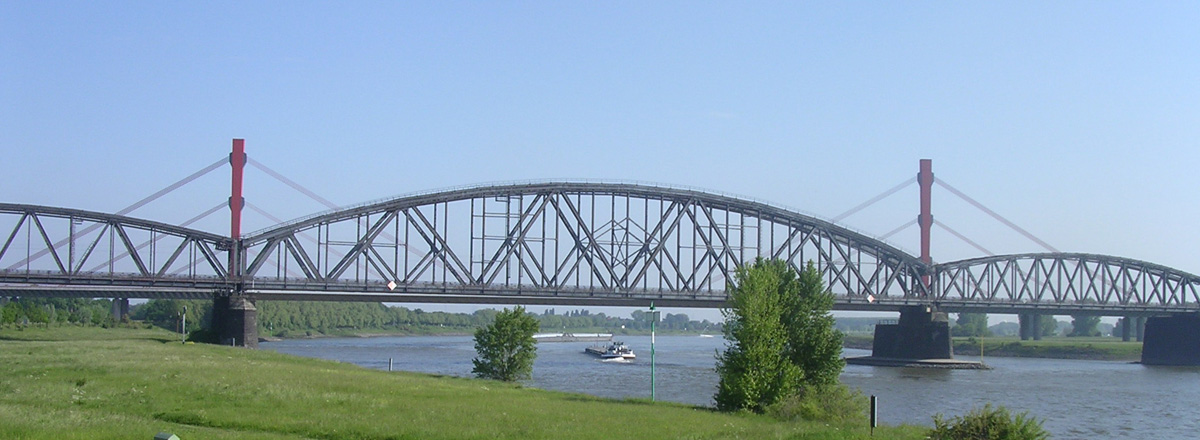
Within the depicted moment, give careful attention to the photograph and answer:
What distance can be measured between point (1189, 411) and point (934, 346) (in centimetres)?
6456

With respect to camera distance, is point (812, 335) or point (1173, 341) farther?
point (1173, 341)

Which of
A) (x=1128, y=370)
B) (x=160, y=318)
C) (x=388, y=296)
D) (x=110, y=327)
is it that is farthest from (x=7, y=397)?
(x=160, y=318)

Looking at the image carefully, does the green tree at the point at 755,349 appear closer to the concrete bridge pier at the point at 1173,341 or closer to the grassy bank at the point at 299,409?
the grassy bank at the point at 299,409

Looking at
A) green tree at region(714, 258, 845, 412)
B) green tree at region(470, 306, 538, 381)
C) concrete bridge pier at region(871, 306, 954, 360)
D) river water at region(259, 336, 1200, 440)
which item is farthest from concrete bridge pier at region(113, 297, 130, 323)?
green tree at region(714, 258, 845, 412)

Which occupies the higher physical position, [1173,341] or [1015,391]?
[1173,341]

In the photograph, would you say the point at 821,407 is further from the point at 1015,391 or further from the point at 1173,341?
the point at 1173,341

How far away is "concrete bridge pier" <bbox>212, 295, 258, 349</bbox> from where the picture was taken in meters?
99.9

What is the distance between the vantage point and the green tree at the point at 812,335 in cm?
5131

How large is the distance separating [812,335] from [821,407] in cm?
652

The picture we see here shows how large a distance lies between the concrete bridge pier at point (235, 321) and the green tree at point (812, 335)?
204 feet

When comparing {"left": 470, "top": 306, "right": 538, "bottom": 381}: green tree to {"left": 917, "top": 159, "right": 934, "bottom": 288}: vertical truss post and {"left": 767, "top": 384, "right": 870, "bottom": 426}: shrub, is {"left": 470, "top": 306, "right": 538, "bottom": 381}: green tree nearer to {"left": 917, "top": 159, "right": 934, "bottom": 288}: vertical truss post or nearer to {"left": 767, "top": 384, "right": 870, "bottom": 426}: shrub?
{"left": 767, "top": 384, "right": 870, "bottom": 426}: shrub

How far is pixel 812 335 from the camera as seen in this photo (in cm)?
5172

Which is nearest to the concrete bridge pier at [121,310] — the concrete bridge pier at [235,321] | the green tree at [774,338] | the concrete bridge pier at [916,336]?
the concrete bridge pier at [235,321]

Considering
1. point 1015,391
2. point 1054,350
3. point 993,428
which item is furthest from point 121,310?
point 993,428
